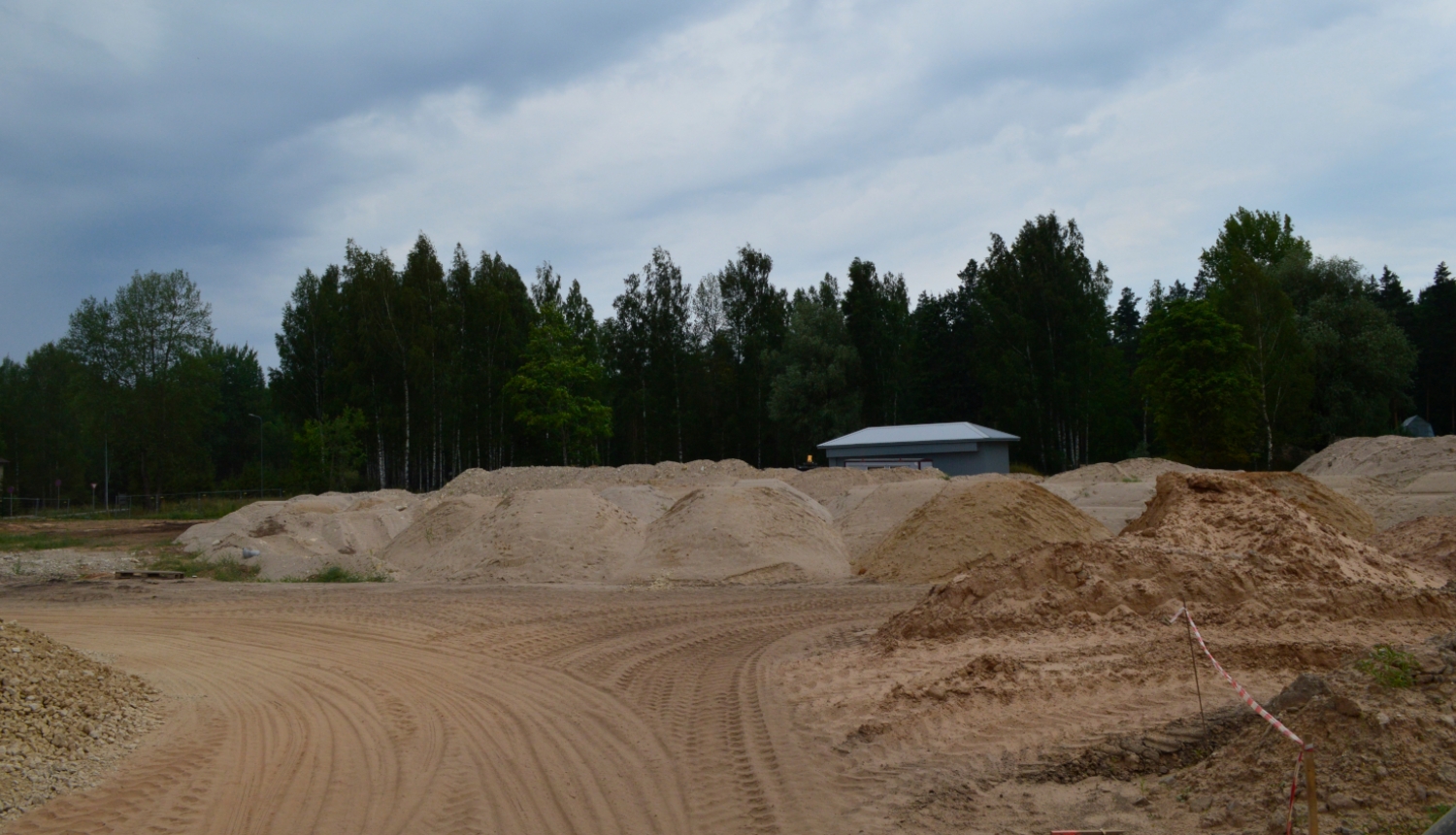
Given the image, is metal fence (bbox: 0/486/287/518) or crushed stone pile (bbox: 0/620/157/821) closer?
crushed stone pile (bbox: 0/620/157/821)

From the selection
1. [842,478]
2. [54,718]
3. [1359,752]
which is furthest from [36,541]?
[1359,752]

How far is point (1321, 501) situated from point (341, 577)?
2368cm

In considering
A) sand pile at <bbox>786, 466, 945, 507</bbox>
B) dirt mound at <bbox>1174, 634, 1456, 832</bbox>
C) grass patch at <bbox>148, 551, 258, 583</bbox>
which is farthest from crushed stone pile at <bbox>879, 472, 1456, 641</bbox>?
sand pile at <bbox>786, 466, 945, 507</bbox>

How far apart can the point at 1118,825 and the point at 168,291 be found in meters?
65.9

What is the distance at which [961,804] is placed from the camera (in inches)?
237

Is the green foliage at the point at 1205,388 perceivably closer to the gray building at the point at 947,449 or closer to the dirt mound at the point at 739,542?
the gray building at the point at 947,449

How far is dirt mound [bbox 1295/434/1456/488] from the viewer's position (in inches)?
1162

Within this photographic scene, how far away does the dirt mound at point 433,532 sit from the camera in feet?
77.1

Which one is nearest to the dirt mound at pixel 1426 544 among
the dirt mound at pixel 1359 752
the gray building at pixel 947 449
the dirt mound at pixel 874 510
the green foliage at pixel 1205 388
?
the dirt mound at pixel 874 510

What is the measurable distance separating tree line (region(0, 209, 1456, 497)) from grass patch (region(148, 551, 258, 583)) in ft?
72.4

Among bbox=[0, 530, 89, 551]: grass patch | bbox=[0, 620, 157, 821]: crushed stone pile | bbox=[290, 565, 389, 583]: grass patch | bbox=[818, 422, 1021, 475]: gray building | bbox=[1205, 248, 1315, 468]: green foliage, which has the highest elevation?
bbox=[1205, 248, 1315, 468]: green foliage

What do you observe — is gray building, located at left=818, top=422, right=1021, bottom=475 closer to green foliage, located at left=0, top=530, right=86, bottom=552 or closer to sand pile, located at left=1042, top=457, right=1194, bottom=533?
sand pile, located at left=1042, top=457, right=1194, bottom=533

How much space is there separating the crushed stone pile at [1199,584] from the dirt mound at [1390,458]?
20284 mm

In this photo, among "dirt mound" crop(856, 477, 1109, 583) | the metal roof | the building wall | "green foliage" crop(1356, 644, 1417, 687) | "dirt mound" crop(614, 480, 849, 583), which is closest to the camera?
"green foliage" crop(1356, 644, 1417, 687)
